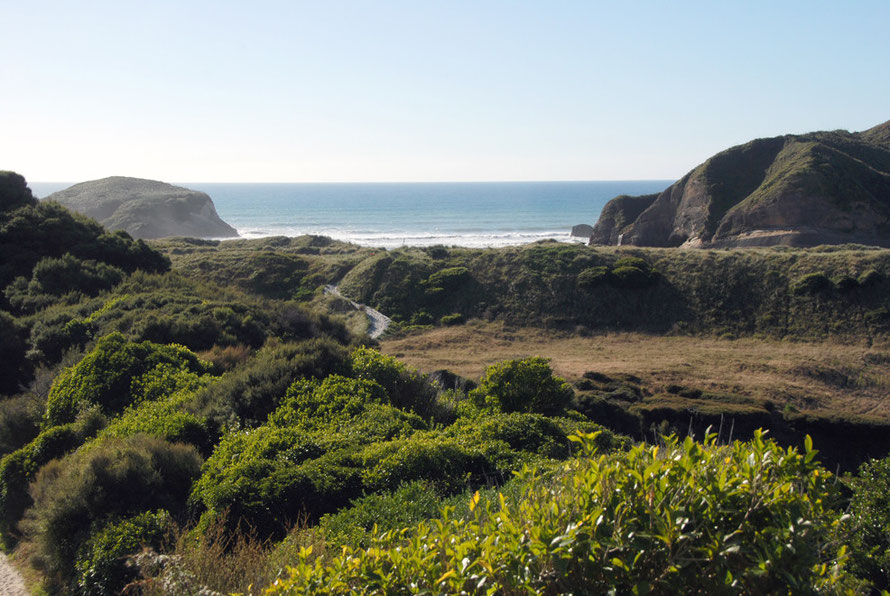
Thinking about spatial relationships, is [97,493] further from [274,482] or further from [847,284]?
[847,284]

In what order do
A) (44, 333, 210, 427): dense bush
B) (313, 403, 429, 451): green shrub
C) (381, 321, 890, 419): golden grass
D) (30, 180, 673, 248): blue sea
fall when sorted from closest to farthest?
1. (313, 403, 429, 451): green shrub
2. (44, 333, 210, 427): dense bush
3. (381, 321, 890, 419): golden grass
4. (30, 180, 673, 248): blue sea

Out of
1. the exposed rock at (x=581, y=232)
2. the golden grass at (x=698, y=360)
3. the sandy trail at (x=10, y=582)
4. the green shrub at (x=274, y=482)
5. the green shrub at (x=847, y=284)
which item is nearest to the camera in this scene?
the green shrub at (x=274, y=482)

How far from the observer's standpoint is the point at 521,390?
1283 centimetres

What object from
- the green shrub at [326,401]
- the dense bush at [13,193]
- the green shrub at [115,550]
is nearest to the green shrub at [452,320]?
the dense bush at [13,193]

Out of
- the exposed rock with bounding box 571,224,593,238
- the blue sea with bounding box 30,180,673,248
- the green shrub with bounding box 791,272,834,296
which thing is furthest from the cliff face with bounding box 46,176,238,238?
the green shrub with bounding box 791,272,834,296

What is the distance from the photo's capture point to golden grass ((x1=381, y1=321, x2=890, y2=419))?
20.9 metres

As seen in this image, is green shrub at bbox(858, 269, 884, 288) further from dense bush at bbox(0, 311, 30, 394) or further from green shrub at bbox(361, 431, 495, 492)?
dense bush at bbox(0, 311, 30, 394)

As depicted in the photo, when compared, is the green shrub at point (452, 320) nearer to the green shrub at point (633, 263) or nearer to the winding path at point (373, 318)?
the winding path at point (373, 318)

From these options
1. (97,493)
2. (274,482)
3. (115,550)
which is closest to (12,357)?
(97,493)

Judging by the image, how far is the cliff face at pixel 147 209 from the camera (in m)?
86.3

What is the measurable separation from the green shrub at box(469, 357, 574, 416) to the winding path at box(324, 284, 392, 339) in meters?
16.7

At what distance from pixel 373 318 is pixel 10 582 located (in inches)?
1027

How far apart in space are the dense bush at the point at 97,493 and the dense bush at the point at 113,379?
2.79m

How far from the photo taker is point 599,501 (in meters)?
3.23
